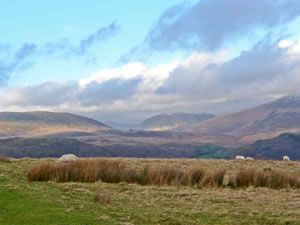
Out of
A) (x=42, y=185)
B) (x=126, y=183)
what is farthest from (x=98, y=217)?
(x=126, y=183)

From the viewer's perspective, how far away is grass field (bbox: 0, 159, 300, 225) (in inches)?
423

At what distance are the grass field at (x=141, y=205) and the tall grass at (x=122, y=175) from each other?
102 cm

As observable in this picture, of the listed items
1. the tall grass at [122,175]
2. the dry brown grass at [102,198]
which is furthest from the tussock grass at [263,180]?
the dry brown grass at [102,198]

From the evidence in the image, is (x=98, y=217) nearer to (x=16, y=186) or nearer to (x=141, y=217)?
(x=141, y=217)

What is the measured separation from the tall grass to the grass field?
3.34 ft

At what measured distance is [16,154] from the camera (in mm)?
163625

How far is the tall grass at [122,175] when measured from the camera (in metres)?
17.8

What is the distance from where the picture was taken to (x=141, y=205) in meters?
13.0

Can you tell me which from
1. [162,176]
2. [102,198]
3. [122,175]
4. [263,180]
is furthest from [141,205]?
[263,180]

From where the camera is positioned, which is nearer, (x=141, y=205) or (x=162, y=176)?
(x=141, y=205)

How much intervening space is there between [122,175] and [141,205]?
585 cm

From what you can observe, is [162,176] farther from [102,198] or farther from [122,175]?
[102,198]

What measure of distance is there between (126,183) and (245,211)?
7055mm

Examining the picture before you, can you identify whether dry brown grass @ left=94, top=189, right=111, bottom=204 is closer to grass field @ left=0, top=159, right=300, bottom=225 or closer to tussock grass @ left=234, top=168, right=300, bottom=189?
grass field @ left=0, top=159, right=300, bottom=225
